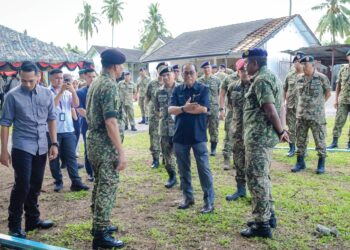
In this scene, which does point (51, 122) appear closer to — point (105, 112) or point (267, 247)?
point (105, 112)

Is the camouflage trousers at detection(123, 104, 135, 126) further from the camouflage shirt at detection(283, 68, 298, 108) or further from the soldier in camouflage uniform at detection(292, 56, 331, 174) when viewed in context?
the soldier in camouflage uniform at detection(292, 56, 331, 174)

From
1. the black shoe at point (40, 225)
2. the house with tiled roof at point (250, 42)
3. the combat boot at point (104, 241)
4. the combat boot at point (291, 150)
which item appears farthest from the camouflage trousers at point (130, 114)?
the house with tiled roof at point (250, 42)

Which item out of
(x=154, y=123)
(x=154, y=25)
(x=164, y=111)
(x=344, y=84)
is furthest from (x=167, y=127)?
(x=154, y=25)

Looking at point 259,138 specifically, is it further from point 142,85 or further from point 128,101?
point 142,85

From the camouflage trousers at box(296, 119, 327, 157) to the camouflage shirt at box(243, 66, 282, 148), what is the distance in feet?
9.32

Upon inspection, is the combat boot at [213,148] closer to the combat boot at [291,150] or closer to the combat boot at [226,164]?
the combat boot at [226,164]

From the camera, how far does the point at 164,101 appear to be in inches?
238

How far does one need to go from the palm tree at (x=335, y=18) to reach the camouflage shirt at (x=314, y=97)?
1405 inches

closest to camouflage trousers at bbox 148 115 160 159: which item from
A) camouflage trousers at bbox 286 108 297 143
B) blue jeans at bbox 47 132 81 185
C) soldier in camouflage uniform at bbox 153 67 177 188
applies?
soldier in camouflage uniform at bbox 153 67 177 188

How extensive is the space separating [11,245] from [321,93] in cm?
543

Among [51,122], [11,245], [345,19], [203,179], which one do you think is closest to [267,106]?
[203,179]

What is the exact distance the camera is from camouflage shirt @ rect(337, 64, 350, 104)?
8.13 m

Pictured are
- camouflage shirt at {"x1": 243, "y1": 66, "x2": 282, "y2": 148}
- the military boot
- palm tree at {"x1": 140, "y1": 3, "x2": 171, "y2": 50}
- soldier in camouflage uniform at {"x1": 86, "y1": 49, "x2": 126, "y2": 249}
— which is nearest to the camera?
soldier in camouflage uniform at {"x1": 86, "y1": 49, "x2": 126, "y2": 249}

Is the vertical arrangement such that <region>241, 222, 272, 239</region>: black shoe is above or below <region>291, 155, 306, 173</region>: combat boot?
below
